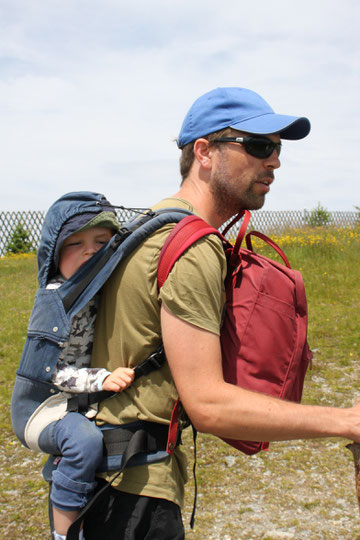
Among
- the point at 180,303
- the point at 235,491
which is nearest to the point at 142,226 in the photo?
the point at 180,303

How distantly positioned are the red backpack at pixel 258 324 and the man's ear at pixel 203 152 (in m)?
0.40

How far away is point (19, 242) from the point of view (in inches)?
778

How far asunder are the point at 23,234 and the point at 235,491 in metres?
17.5

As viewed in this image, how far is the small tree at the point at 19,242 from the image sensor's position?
19703mm

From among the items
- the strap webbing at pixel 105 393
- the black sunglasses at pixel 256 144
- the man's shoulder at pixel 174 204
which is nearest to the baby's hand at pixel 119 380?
the strap webbing at pixel 105 393

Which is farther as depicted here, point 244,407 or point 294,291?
point 294,291

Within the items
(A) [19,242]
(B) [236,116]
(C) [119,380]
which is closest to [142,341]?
(C) [119,380]

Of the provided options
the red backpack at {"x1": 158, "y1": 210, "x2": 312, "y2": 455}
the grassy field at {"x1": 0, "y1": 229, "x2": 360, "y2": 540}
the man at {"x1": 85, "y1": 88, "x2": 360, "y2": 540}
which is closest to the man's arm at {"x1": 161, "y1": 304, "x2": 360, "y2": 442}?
the man at {"x1": 85, "y1": 88, "x2": 360, "y2": 540}

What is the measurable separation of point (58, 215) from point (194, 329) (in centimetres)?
60

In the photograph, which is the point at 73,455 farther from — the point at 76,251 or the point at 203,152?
the point at 203,152

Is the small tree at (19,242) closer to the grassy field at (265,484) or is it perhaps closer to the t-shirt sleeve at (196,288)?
the grassy field at (265,484)

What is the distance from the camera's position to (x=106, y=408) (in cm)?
162

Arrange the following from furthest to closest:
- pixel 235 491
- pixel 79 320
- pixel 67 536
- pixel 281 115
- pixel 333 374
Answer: pixel 333 374 → pixel 235 491 → pixel 281 115 → pixel 79 320 → pixel 67 536

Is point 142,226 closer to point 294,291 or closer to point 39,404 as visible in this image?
point 294,291
